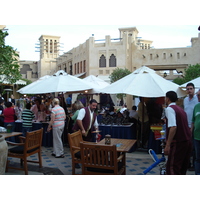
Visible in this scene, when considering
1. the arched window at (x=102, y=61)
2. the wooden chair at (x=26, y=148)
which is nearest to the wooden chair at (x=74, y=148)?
the wooden chair at (x=26, y=148)

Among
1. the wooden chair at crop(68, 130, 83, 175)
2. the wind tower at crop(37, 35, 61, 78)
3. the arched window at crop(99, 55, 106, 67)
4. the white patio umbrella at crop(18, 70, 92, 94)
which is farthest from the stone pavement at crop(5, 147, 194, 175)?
the wind tower at crop(37, 35, 61, 78)

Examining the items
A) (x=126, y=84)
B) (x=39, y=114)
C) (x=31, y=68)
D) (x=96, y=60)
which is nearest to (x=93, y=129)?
(x=126, y=84)

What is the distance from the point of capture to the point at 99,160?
3.59m

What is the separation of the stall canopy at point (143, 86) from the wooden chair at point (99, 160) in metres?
2.68

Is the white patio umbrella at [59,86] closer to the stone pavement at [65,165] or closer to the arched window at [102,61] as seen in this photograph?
the stone pavement at [65,165]

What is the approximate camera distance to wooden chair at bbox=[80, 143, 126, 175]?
3.48 m

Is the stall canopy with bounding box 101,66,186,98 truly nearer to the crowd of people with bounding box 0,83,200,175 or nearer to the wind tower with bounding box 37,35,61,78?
the crowd of people with bounding box 0,83,200,175

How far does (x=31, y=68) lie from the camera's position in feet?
195

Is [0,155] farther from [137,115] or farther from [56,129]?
[137,115]

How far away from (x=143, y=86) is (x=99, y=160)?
3.31m

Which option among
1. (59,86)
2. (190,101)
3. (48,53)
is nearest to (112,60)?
(59,86)

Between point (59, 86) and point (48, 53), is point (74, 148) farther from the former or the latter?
point (48, 53)

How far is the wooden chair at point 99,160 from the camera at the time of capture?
11.4 ft

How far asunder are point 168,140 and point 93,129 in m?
2.33
